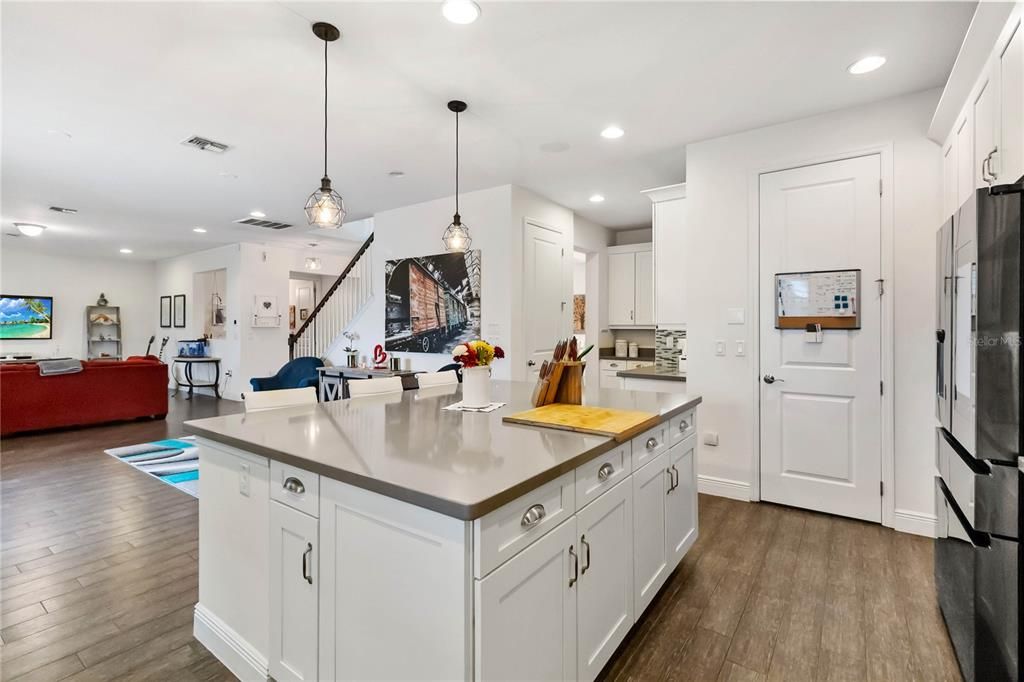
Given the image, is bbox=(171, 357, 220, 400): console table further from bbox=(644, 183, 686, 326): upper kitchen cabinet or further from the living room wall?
bbox=(644, 183, 686, 326): upper kitchen cabinet

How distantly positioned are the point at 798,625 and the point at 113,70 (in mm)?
4450

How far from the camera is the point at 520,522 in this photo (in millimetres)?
1213

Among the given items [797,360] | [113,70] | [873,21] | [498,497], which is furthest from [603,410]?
[113,70]

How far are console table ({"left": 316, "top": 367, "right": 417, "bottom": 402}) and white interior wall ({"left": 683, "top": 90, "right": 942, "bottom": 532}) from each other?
9.34ft

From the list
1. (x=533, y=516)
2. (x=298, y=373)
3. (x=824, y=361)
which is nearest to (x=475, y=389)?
(x=533, y=516)

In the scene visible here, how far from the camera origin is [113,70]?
2.67 metres

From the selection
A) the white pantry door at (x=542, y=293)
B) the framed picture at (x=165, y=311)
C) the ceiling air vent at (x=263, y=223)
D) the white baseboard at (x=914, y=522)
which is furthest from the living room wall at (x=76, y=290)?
the white baseboard at (x=914, y=522)

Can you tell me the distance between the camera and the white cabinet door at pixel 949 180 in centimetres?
253

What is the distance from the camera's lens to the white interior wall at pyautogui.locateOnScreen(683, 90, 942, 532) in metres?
2.91

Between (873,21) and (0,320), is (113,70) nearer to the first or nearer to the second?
(873,21)

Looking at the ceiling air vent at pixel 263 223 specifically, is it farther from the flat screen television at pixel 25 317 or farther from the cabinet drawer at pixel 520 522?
the cabinet drawer at pixel 520 522

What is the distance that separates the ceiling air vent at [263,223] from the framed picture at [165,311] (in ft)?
15.3

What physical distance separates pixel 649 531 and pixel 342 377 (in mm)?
4174

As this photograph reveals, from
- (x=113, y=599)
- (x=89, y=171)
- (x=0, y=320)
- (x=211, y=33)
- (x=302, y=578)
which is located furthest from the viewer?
(x=0, y=320)
